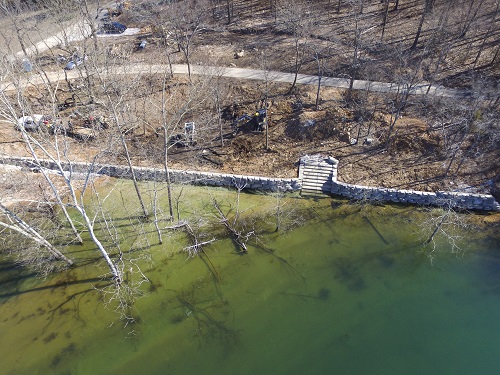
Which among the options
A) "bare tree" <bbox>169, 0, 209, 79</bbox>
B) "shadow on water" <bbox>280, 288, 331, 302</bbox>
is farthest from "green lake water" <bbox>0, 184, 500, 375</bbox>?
"bare tree" <bbox>169, 0, 209, 79</bbox>

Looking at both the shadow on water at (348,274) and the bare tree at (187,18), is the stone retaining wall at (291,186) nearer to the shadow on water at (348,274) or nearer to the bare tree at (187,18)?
the shadow on water at (348,274)

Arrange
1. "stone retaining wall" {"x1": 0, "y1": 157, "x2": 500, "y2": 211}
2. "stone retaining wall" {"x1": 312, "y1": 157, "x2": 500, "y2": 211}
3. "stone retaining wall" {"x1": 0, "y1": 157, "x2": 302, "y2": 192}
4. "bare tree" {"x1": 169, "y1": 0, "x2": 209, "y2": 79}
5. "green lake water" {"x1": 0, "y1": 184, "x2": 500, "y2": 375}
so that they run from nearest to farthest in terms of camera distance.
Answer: "green lake water" {"x1": 0, "y1": 184, "x2": 500, "y2": 375}
"stone retaining wall" {"x1": 312, "y1": 157, "x2": 500, "y2": 211}
"stone retaining wall" {"x1": 0, "y1": 157, "x2": 500, "y2": 211}
"stone retaining wall" {"x1": 0, "y1": 157, "x2": 302, "y2": 192}
"bare tree" {"x1": 169, "y1": 0, "x2": 209, "y2": 79}

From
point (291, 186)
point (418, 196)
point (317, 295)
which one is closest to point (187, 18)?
point (291, 186)

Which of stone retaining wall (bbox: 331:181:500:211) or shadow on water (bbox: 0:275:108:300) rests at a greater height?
stone retaining wall (bbox: 331:181:500:211)

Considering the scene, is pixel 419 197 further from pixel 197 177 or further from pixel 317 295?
pixel 197 177

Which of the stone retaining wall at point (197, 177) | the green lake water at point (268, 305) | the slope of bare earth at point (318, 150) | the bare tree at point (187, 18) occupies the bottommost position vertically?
the green lake water at point (268, 305)

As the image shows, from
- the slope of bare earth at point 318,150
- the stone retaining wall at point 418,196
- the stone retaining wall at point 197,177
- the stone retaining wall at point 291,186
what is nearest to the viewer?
the stone retaining wall at point 418,196

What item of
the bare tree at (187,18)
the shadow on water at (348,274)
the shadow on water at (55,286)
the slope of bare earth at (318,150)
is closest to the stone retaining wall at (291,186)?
the slope of bare earth at (318,150)

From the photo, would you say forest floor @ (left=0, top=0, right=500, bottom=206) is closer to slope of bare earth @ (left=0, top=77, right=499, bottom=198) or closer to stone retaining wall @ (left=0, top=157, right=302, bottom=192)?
slope of bare earth @ (left=0, top=77, right=499, bottom=198)
